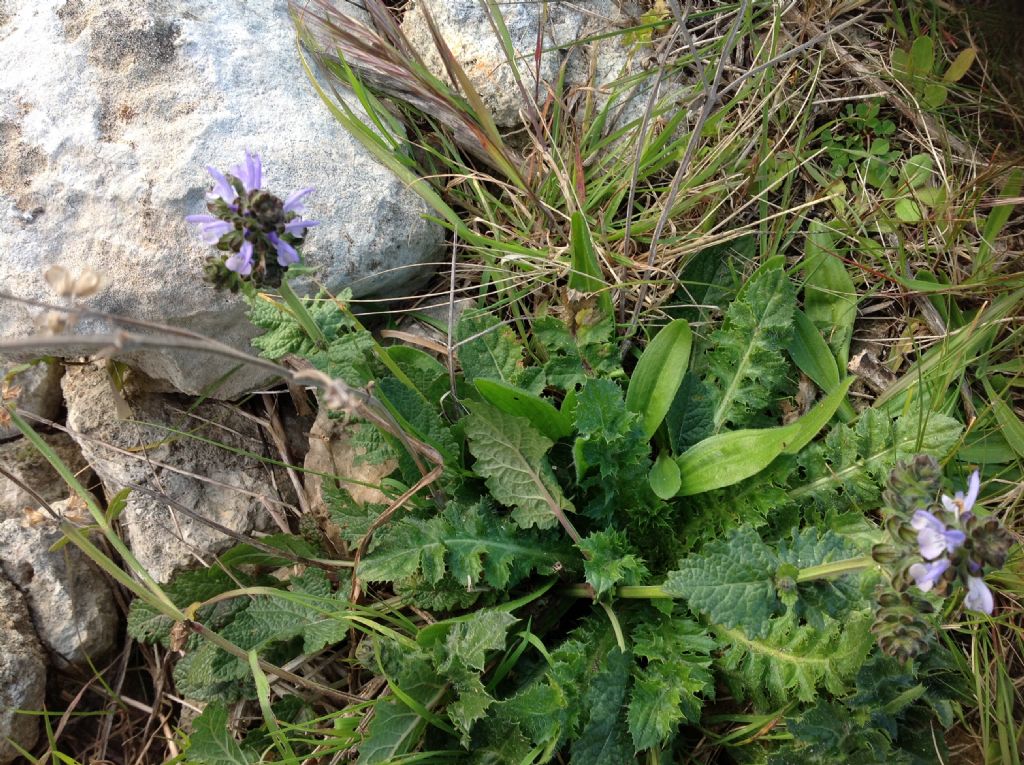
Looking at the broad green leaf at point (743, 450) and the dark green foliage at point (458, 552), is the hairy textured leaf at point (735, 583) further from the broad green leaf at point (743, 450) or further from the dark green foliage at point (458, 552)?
the dark green foliage at point (458, 552)

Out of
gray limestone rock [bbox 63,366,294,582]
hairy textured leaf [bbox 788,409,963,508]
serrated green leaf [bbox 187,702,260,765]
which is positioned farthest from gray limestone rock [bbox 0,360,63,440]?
hairy textured leaf [bbox 788,409,963,508]

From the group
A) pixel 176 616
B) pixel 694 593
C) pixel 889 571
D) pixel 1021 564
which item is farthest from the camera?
pixel 1021 564

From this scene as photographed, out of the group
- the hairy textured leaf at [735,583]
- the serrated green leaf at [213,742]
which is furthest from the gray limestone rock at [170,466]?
the hairy textured leaf at [735,583]

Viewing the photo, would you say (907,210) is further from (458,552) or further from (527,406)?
(458,552)

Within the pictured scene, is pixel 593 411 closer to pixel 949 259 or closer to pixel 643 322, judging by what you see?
pixel 643 322

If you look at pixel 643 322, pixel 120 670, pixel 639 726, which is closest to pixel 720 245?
pixel 643 322

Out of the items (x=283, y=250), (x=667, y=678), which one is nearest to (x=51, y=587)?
(x=283, y=250)
